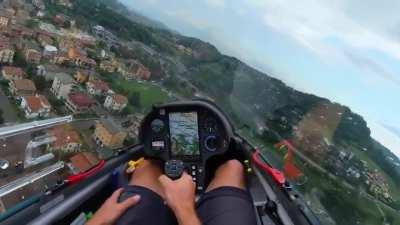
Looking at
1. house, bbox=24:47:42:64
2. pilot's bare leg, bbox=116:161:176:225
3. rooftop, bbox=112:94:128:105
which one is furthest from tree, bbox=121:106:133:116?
pilot's bare leg, bbox=116:161:176:225

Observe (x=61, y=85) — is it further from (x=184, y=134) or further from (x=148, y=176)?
(x=148, y=176)

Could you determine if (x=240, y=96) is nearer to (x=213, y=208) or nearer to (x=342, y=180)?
(x=342, y=180)

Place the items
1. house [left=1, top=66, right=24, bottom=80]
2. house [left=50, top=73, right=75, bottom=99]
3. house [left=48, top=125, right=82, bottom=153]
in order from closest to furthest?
1. house [left=48, top=125, right=82, bottom=153]
2. house [left=1, top=66, right=24, bottom=80]
3. house [left=50, top=73, right=75, bottom=99]

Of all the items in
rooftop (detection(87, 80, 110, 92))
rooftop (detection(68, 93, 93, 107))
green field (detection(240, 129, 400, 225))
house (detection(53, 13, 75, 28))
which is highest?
green field (detection(240, 129, 400, 225))

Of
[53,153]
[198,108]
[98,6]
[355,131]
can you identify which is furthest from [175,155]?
[98,6]

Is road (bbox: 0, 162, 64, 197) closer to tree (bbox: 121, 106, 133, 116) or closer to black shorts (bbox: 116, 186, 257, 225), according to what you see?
tree (bbox: 121, 106, 133, 116)

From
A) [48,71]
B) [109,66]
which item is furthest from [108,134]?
[109,66]
